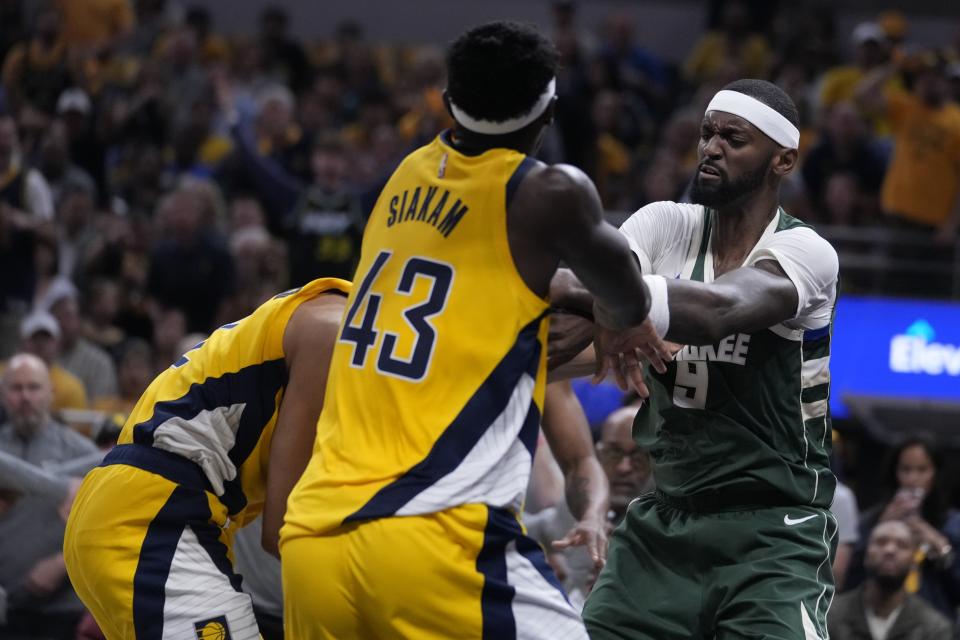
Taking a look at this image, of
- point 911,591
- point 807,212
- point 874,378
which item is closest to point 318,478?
point 911,591

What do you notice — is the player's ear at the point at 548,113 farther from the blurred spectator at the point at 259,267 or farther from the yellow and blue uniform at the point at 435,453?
the blurred spectator at the point at 259,267

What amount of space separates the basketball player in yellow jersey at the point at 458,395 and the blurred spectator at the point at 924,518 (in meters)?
→ 5.22

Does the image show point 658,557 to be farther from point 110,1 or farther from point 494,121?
point 110,1

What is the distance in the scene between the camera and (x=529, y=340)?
3867 mm

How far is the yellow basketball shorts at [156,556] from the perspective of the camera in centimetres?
448

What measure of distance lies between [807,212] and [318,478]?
9.44 metres

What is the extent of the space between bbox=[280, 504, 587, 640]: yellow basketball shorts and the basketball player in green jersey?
2.64ft

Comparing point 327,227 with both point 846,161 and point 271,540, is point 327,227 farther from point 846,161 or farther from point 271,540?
point 271,540

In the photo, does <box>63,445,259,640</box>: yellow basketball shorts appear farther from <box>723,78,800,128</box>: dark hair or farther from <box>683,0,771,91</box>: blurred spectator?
<box>683,0,771,91</box>: blurred spectator

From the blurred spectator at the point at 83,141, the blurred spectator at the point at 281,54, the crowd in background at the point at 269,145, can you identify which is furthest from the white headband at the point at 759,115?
the blurred spectator at the point at 281,54

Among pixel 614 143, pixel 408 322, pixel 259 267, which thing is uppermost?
pixel 614 143

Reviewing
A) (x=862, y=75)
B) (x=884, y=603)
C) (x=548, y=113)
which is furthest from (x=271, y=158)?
(x=548, y=113)

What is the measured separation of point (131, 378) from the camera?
11.1m

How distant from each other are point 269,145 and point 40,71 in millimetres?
2397
